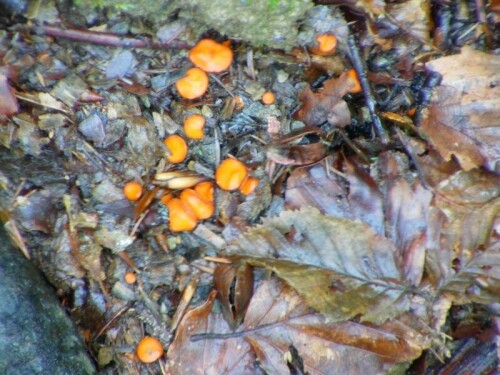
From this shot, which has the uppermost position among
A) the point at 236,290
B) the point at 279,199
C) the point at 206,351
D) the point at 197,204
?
the point at 197,204

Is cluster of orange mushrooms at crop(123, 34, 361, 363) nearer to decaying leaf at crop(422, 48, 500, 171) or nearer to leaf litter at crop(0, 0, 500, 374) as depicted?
leaf litter at crop(0, 0, 500, 374)

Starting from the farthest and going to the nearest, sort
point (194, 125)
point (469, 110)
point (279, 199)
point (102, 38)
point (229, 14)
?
point (279, 199) → point (194, 125) → point (469, 110) → point (102, 38) → point (229, 14)

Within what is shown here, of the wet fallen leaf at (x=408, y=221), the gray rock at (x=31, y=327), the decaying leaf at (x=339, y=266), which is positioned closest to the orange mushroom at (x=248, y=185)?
the decaying leaf at (x=339, y=266)

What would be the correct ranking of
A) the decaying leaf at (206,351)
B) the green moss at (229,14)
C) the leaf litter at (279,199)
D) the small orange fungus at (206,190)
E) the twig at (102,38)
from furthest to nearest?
the small orange fungus at (206,190), the decaying leaf at (206,351), the leaf litter at (279,199), the twig at (102,38), the green moss at (229,14)

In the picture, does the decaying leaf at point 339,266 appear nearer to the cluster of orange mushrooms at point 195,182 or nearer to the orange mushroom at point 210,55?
the cluster of orange mushrooms at point 195,182

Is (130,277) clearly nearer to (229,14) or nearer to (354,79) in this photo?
(229,14)

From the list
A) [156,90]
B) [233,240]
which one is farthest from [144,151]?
[233,240]

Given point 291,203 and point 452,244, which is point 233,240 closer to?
point 291,203

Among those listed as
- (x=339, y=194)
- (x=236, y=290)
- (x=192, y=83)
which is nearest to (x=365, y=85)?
(x=339, y=194)

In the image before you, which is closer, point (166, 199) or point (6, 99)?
point (6, 99)
